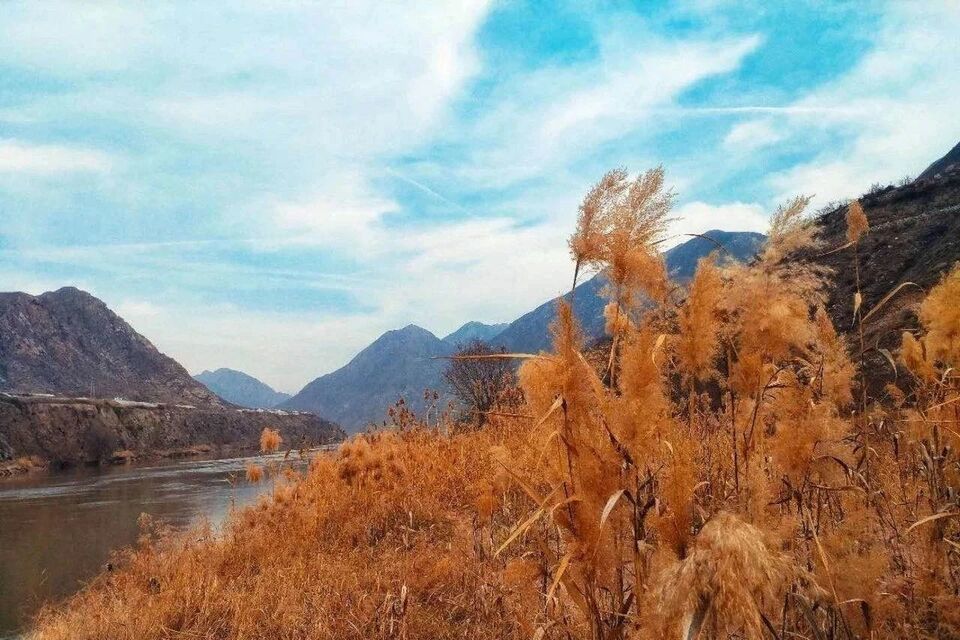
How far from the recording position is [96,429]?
51844mm

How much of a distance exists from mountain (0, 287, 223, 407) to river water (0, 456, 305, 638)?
303ft

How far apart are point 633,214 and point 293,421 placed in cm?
9206

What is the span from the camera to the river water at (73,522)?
27.7ft

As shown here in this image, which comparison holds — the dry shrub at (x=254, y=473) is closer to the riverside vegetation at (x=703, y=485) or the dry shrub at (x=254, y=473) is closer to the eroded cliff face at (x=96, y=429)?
the riverside vegetation at (x=703, y=485)

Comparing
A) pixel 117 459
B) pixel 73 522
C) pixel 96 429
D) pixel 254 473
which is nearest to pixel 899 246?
pixel 254 473

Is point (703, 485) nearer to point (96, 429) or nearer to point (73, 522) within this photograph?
point (73, 522)

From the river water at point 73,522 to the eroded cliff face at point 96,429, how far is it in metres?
21.5

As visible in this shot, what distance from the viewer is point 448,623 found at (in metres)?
3.13

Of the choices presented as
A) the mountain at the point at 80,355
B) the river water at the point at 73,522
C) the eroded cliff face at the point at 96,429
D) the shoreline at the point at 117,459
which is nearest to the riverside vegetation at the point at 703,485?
the river water at the point at 73,522

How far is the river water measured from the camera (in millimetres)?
8430

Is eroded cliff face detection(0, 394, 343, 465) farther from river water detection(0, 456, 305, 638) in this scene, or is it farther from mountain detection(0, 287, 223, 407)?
mountain detection(0, 287, 223, 407)

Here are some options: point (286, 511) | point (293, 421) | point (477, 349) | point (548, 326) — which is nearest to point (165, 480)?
point (477, 349)

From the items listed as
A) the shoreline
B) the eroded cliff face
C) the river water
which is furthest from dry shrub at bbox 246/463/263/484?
the eroded cliff face

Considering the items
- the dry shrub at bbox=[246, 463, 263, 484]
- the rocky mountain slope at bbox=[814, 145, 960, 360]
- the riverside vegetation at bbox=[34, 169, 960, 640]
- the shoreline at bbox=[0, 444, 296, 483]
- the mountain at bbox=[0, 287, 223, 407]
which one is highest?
the mountain at bbox=[0, 287, 223, 407]
